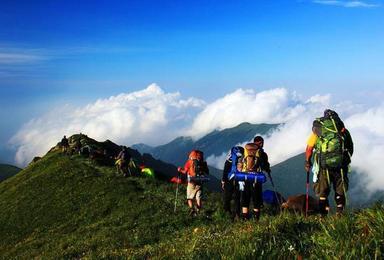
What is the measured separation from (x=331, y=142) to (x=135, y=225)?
12689 millimetres

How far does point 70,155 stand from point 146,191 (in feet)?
69.0

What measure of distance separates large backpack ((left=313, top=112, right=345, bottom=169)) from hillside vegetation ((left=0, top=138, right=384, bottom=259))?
2870 mm

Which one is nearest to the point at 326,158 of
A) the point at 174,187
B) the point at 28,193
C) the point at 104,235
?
→ the point at 104,235

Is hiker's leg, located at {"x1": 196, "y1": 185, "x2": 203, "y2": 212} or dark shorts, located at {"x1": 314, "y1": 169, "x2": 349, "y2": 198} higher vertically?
dark shorts, located at {"x1": 314, "y1": 169, "x2": 349, "y2": 198}

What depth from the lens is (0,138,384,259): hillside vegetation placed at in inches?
274

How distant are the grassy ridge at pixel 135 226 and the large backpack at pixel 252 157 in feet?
6.71

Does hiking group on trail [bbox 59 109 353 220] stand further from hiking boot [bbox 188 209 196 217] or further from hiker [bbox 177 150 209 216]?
hiking boot [bbox 188 209 196 217]

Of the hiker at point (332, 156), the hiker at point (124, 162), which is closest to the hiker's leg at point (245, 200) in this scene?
the hiker at point (332, 156)

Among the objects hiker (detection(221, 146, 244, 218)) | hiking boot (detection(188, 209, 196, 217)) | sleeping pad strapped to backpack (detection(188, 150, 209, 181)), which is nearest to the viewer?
hiker (detection(221, 146, 244, 218))

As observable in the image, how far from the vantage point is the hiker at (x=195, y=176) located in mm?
22703

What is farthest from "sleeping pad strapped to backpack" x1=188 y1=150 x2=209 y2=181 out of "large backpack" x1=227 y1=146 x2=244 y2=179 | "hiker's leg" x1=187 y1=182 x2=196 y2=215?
"large backpack" x1=227 y1=146 x2=244 y2=179

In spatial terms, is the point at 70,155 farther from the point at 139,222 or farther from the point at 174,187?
the point at 139,222

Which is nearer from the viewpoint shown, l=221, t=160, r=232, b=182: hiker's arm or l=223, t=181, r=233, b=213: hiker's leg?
l=221, t=160, r=232, b=182: hiker's arm

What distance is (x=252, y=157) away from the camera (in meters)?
16.6
